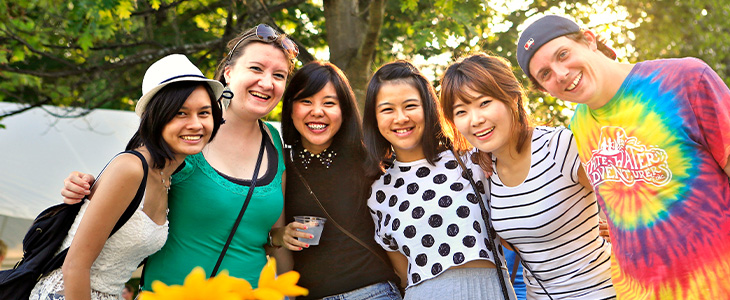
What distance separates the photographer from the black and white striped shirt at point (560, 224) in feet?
8.52

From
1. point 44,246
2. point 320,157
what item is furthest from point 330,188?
point 44,246

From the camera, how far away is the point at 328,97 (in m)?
3.27

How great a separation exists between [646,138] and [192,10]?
Answer: 8.33m

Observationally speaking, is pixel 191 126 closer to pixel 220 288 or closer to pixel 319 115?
pixel 319 115

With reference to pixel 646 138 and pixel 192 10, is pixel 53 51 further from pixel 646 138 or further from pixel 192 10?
pixel 646 138

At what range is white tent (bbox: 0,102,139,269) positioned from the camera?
8289mm

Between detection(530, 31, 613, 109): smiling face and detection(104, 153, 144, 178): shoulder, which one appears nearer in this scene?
detection(530, 31, 613, 109): smiling face

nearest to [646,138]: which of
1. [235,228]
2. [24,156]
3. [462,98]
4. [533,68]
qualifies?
[533,68]

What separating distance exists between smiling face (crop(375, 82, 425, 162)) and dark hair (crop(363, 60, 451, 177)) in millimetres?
29

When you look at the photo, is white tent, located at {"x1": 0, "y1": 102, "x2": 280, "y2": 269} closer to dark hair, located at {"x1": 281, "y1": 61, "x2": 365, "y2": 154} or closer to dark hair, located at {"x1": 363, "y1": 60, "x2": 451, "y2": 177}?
dark hair, located at {"x1": 281, "y1": 61, "x2": 365, "y2": 154}

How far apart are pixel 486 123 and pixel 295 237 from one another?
43.2 inches

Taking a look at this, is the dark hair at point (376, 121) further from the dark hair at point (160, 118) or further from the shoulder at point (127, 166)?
the shoulder at point (127, 166)

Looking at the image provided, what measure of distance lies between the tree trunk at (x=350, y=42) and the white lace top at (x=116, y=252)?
352 cm

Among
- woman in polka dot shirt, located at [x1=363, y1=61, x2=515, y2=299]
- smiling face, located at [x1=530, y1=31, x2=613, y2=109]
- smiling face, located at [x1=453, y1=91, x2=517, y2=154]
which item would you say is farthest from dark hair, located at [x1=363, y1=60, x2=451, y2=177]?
smiling face, located at [x1=530, y1=31, x2=613, y2=109]
